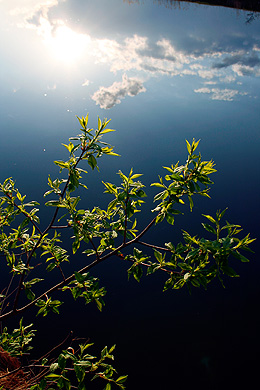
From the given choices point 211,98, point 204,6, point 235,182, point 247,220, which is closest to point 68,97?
point 211,98

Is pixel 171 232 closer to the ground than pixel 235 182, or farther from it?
closer to the ground

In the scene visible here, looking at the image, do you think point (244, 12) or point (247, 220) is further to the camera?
point (244, 12)

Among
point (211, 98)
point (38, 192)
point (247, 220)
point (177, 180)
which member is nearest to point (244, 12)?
point (211, 98)

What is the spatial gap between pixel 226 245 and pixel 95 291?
716mm

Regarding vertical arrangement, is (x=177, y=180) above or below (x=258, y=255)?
above

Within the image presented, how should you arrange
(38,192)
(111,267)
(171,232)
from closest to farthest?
(111,267) → (171,232) → (38,192)

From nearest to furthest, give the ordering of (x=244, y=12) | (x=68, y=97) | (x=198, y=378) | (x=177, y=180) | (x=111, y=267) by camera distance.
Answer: (x=177, y=180)
(x=198, y=378)
(x=111, y=267)
(x=68, y=97)
(x=244, y=12)

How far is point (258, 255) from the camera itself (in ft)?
10.3

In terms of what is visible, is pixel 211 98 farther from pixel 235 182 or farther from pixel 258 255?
pixel 258 255

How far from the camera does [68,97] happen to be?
5.71 meters

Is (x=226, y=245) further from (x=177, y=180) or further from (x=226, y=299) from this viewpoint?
(x=226, y=299)

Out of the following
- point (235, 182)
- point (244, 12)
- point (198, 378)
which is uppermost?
point (244, 12)

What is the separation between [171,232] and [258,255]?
110cm

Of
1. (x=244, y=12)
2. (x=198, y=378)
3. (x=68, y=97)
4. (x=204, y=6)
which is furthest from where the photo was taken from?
(x=204, y=6)
